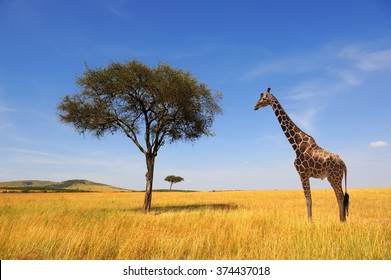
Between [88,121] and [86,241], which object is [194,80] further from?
[86,241]

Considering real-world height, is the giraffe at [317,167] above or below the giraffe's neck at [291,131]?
below

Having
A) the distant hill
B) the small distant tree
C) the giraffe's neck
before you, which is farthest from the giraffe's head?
the small distant tree

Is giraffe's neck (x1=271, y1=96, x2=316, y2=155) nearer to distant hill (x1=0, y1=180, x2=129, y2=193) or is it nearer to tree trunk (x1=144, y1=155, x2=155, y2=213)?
tree trunk (x1=144, y1=155, x2=155, y2=213)

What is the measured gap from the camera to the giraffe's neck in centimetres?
1410

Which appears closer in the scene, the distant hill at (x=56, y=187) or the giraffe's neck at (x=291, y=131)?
the giraffe's neck at (x=291, y=131)

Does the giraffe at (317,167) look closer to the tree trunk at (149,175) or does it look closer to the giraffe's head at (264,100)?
the giraffe's head at (264,100)

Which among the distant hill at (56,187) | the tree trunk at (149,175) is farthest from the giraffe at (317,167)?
the distant hill at (56,187)

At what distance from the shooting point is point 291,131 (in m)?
14.7

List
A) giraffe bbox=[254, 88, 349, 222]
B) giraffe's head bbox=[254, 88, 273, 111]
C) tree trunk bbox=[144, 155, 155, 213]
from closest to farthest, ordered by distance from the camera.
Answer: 1. giraffe bbox=[254, 88, 349, 222]
2. giraffe's head bbox=[254, 88, 273, 111]
3. tree trunk bbox=[144, 155, 155, 213]

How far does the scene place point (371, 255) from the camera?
6.58 m

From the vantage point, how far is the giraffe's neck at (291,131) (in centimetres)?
1410

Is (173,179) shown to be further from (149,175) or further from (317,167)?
(317,167)
